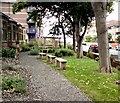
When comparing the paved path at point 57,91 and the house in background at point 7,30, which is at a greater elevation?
the house in background at point 7,30

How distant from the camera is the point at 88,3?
2505cm

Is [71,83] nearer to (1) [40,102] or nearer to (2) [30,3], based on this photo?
(1) [40,102]

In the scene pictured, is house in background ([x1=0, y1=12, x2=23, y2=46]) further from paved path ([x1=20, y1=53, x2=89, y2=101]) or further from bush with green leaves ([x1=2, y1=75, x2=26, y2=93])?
bush with green leaves ([x1=2, y1=75, x2=26, y2=93])

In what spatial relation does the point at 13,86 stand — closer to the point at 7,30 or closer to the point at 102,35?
the point at 102,35

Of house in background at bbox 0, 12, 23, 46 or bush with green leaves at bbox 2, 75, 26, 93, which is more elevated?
house in background at bbox 0, 12, 23, 46

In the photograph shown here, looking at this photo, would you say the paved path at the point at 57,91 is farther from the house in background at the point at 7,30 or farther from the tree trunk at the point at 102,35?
the house in background at the point at 7,30

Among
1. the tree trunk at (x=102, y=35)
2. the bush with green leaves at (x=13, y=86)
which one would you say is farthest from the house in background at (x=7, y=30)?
the bush with green leaves at (x=13, y=86)

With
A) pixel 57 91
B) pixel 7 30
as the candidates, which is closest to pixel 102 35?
pixel 57 91

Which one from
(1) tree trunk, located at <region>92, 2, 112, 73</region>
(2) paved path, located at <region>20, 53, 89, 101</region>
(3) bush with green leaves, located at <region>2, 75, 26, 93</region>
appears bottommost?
(2) paved path, located at <region>20, 53, 89, 101</region>

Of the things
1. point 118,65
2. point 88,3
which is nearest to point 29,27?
point 88,3

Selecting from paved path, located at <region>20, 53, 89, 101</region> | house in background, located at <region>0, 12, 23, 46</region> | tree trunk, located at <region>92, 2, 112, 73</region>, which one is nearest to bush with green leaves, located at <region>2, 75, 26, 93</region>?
paved path, located at <region>20, 53, 89, 101</region>

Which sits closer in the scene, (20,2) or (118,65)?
(118,65)

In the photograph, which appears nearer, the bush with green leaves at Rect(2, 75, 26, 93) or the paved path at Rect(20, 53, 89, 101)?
the paved path at Rect(20, 53, 89, 101)

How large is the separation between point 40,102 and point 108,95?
7.05ft
